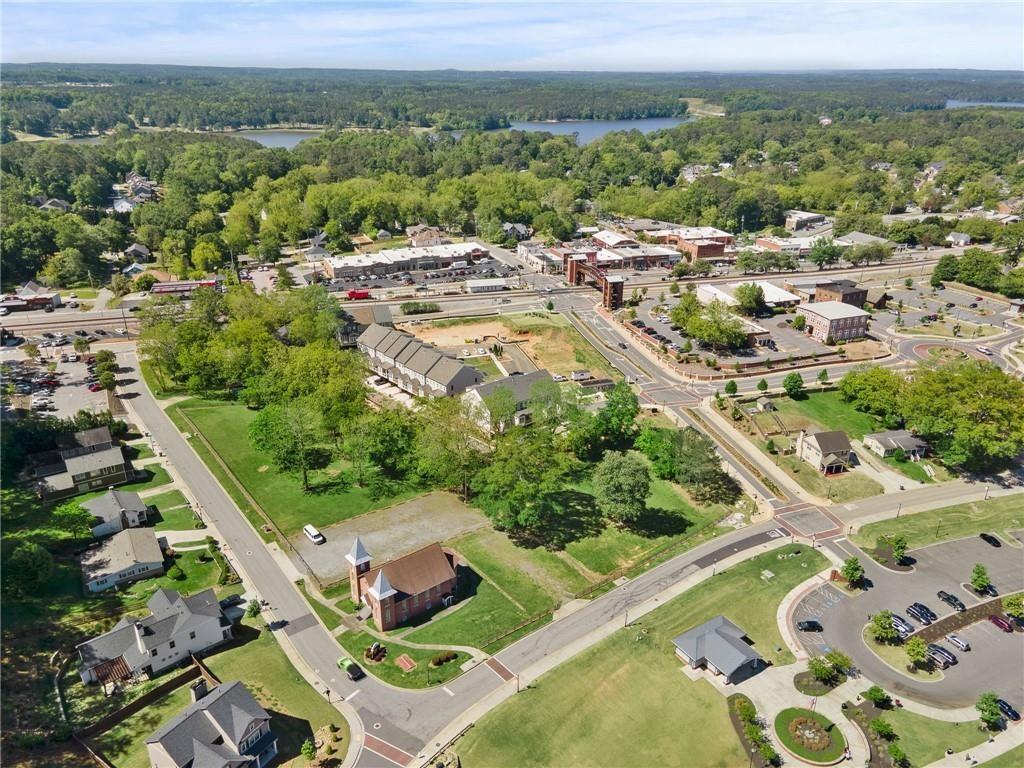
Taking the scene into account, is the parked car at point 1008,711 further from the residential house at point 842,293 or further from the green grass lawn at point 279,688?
the residential house at point 842,293

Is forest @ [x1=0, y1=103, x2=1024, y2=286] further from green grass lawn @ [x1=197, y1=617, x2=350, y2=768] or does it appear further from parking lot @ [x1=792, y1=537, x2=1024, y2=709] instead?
parking lot @ [x1=792, y1=537, x2=1024, y2=709]

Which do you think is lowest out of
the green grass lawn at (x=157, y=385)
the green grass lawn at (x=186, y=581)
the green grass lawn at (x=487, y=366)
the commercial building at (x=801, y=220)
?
the green grass lawn at (x=186, y=581)

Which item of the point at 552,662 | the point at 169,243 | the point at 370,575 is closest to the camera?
the point at 552,662

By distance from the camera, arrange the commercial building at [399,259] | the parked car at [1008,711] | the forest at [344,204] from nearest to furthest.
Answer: the parked car at [1008,711] → the commercial building at [399,259] → the forest at [344,204]

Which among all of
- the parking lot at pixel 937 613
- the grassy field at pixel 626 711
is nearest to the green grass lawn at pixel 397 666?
the grassy field at pixel 626 711

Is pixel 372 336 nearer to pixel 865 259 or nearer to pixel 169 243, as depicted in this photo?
pixel 169 243

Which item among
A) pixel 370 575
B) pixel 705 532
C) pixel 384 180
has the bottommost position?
pixel 705 532

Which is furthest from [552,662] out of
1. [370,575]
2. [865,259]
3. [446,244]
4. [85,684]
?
[865,259]
